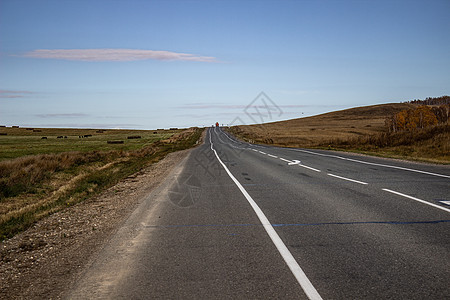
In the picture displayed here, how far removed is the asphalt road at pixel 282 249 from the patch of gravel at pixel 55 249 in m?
0.31

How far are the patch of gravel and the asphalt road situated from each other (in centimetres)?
31

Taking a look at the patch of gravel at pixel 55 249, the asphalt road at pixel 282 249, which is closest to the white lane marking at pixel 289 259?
the asphalt road at pixel 282 249

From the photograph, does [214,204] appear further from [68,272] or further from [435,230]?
[435,230]

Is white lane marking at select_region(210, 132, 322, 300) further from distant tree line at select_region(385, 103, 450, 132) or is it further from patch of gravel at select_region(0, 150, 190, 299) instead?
distant tree line at select_region(385, 103, 450, 132)

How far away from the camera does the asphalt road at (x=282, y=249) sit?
3.40m

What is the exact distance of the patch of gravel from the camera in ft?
12.4

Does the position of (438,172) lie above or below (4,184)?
above

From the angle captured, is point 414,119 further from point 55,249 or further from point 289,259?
point 55,249

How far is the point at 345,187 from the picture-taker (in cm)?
941

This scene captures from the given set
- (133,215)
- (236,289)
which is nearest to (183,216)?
(133,215)

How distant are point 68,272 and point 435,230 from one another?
221 inches

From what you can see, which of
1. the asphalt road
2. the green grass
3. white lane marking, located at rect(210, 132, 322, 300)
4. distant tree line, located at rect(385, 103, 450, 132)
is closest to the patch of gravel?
the asphalt road

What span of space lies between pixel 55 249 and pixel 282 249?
147 inches

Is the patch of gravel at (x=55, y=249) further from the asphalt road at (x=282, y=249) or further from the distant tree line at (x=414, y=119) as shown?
the distant tree line at (x=414, y=119)
